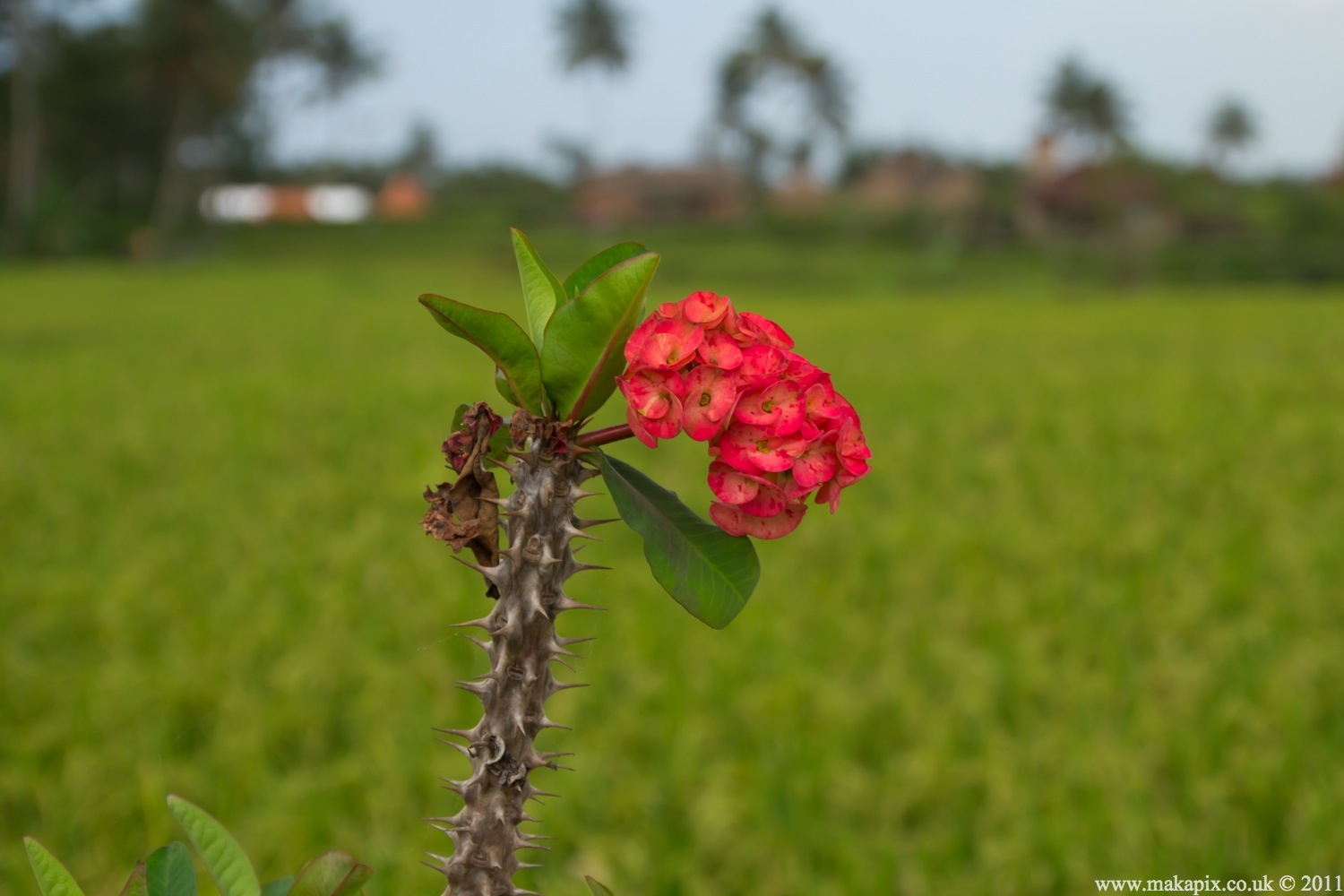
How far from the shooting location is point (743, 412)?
16.9 inches

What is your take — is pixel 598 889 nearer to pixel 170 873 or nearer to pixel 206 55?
pixel 170 873

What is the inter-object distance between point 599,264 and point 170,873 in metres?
0.35

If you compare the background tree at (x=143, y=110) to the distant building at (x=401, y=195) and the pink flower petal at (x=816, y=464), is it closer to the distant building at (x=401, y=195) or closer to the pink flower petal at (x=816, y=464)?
the distant building at (x=401, y=195)

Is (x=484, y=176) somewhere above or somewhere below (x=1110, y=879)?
above

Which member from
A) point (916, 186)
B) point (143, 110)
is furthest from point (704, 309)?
point (916, 186)

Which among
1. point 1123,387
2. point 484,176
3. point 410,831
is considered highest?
point 484,176

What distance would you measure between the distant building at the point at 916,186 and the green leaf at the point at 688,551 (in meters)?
34.5

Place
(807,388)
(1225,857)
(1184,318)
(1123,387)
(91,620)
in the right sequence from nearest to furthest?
(807,388) < (1225,857) < (91,620) < (1123,387) < (1184,318)

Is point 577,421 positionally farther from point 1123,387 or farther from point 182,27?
point 182,27

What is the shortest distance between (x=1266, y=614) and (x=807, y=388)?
12.6ft

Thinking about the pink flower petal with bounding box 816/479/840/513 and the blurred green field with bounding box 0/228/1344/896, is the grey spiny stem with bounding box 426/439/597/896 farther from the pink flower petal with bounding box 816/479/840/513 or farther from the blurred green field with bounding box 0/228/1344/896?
the blurred green field with bounding box 0/228/1344/896

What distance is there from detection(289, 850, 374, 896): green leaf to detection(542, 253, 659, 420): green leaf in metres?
0.23

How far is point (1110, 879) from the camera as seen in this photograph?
219 centimetres

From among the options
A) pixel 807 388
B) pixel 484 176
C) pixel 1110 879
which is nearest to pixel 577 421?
pixel 807 388
